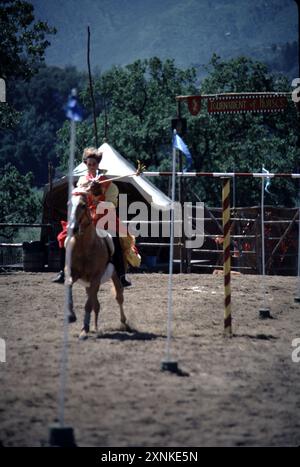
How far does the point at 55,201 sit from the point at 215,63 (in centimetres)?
2790

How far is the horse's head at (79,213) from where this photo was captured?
11.2m

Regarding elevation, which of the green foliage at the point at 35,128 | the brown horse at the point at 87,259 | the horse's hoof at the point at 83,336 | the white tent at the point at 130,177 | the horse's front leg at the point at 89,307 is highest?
the green foliage at the point at 35,128

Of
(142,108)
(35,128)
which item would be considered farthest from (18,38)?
(35,128)

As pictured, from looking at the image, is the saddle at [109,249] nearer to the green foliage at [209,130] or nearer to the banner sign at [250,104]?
the banner sign at [250,104]

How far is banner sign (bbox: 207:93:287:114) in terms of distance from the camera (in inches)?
763

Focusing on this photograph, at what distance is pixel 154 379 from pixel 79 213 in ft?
10.1

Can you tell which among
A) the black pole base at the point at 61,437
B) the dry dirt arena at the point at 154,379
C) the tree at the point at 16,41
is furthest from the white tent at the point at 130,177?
the black pole base at the point at 61,437

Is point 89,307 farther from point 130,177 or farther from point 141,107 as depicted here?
point 141,107

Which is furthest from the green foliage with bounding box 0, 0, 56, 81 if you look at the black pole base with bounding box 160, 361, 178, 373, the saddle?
the black pole base with bounding box 160, 361, 178, 373

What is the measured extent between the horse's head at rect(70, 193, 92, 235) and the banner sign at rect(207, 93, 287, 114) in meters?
8.34

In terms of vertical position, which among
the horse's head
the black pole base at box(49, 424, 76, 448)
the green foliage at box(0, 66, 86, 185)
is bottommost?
the black pole base at box(49, 424, 76, 448)

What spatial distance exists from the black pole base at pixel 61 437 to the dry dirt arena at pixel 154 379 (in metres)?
0.16

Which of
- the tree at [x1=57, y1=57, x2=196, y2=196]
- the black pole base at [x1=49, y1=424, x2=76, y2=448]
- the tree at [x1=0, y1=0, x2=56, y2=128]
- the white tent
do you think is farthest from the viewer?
the tree at [x1=57, y1=57, x2=196, y2=196]

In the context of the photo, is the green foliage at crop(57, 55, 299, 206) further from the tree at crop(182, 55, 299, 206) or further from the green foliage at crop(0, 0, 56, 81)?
the green foliage at crop(0, 0, 56, 81)
